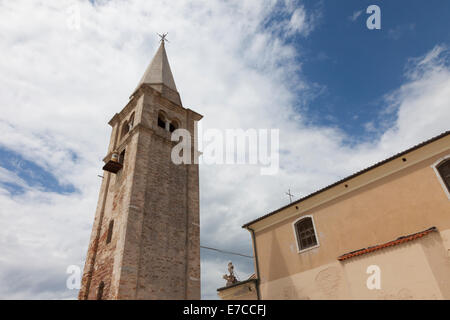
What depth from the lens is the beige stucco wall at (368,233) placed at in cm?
941

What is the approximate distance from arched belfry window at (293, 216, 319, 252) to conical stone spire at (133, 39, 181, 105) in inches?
483

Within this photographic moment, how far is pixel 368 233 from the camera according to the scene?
36.8 ft

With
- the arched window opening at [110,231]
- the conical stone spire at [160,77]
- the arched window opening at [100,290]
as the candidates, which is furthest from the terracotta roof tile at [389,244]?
the conical stone spire at [160,77]

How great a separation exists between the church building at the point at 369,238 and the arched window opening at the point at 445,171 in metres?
0.03

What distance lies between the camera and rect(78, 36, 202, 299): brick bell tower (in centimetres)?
1234

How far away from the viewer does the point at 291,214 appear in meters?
14.0

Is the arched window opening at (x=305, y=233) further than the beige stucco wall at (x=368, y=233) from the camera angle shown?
Yes

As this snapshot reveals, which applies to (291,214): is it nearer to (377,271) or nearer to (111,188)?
(377,271)

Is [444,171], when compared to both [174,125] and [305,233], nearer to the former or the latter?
[305,233]

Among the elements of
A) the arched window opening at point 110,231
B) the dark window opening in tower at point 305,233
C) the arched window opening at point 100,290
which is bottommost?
the arched window opening at point 100,290

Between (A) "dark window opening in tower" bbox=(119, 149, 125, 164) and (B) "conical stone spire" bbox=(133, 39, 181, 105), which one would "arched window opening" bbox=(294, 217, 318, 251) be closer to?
(A) "dark window opening in tower" bbox=(119, 149, 125, 164)

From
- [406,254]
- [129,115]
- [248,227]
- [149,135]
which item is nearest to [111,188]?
[149,135]

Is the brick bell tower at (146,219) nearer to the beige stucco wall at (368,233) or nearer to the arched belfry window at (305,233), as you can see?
the beige stucco wall at (368,233)

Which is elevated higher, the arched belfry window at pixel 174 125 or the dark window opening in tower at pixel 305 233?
the arched belfry window at pixel 174 125
